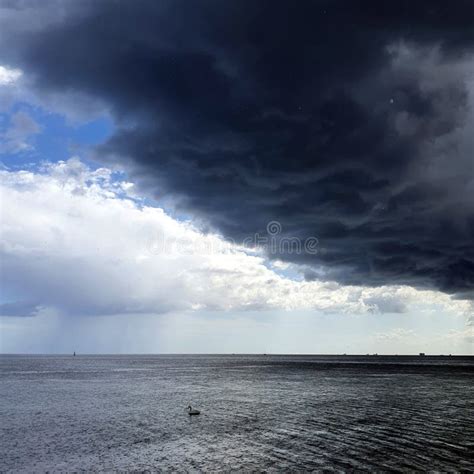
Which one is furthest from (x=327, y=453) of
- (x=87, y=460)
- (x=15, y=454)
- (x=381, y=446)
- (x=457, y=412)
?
(x=457, y=412)

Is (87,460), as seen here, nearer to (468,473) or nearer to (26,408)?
(468,473)

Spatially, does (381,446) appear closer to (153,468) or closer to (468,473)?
(468,473)

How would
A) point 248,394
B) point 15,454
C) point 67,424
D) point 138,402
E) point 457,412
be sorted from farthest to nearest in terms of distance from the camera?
point 248,394 → point 138,402 → point 457,412 → point 67,424 → point 15,454

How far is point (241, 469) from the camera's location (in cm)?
3562

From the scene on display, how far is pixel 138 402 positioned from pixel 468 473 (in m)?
62.8

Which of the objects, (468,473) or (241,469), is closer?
(468,473)

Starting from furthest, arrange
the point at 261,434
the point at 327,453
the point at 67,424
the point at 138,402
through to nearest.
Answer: the point at 138,402 < the point at 67,424 < the point at 261,434 < the point at 327,453

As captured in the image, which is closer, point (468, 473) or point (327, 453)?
point (468, 473)

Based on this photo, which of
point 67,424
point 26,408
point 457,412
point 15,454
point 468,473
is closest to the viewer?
point 468,473

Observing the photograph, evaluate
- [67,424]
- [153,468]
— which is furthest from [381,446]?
[67,424]

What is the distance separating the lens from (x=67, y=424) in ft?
198

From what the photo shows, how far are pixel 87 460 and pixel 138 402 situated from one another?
145ft

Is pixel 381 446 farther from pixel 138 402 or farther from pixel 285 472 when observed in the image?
pixel 138 402

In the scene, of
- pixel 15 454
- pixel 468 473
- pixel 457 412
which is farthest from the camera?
pixel 457 412
